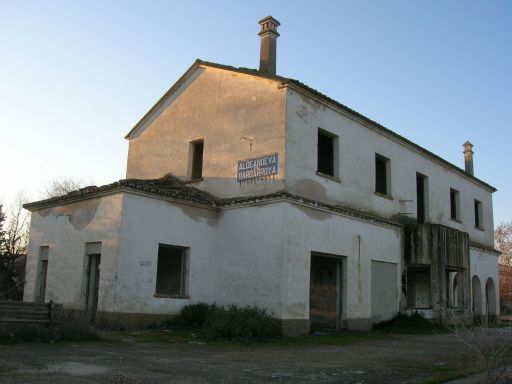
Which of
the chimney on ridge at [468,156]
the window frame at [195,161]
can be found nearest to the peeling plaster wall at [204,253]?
the window frame at [195,161]

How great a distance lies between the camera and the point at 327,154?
1884cm

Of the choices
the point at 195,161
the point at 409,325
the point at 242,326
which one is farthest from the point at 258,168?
the point at 409,325

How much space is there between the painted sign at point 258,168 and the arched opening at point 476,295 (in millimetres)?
15903

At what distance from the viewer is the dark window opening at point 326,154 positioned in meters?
18.5

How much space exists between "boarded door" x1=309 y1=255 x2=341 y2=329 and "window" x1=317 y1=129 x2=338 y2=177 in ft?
10.2

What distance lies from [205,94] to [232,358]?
11.7 meters

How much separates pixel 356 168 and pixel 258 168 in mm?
4390

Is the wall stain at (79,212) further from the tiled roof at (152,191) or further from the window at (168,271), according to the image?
the window at (168,271)

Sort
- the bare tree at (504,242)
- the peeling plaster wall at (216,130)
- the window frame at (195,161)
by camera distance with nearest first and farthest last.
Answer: the peeling plaster wall at (216,130), the window frame at (195,161), the bare tree at (504,242)

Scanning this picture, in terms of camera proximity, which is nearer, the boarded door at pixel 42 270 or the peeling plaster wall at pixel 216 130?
the peeling plaster wall at pixel 216 130

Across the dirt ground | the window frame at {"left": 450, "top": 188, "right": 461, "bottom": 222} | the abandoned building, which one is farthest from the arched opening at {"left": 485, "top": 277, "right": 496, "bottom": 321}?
the dirt ground

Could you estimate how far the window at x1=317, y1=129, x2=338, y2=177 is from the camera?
18.4 m

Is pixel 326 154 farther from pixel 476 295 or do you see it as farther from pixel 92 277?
pixel 476 295

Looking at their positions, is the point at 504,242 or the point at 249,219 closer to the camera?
the point at 249,219
